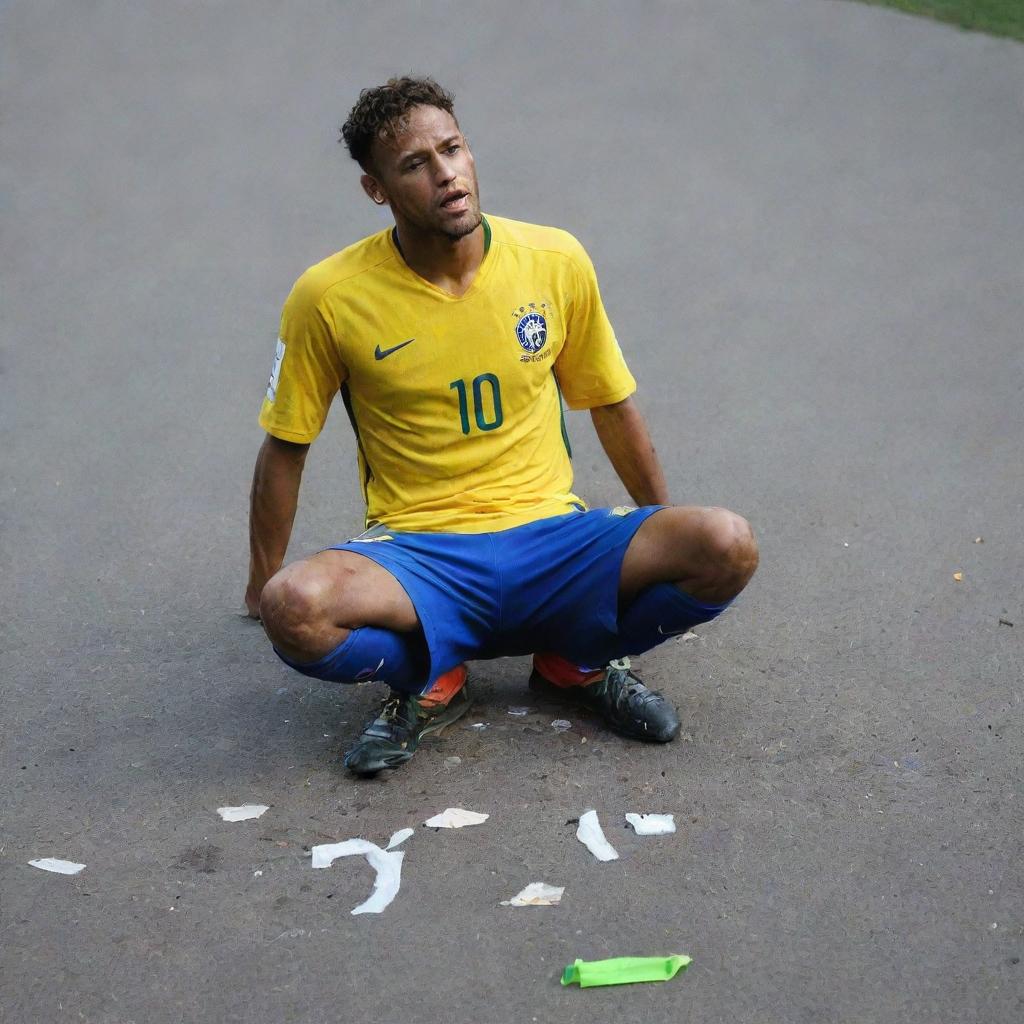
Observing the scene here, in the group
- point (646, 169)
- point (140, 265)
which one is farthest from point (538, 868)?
point (646, 169)

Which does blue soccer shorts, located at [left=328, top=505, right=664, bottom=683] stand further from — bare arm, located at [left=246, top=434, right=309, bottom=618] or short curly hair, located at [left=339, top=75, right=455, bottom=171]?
short curly hair, located at [left=339, top=75, right=455, bottom=171]

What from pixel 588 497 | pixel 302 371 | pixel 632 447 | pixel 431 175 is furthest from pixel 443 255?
pixel 588 497

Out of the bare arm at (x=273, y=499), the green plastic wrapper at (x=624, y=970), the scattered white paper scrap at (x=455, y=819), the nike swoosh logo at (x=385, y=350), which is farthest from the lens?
the bare arm at (x=273, y=499)

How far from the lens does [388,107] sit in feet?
12.1

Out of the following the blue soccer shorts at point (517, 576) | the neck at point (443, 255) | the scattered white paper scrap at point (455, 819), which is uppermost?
the neck at point (443, 255)

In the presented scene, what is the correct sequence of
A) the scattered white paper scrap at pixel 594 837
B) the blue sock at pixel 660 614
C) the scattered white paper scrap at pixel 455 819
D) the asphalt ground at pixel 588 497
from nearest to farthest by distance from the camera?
the asphalt ground at pixel 588 497 < the scattered white paper scrap at pixel 594 837 < the scattered white paper scrap at pixel 455 819 < the blue sock at pixel 660 614

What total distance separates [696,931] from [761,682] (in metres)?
1.13

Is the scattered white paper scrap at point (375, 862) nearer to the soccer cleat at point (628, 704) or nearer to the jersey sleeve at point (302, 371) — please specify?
the soccer cleat at point (628, 704)

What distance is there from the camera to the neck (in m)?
3.74

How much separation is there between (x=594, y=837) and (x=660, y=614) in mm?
587

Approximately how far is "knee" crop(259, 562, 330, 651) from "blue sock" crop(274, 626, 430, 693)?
3.3 inches

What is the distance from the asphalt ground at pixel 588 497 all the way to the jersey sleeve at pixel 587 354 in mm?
809

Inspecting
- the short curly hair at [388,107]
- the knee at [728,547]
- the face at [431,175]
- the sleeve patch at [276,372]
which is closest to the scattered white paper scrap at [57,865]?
the sleeve patch at [276,372]

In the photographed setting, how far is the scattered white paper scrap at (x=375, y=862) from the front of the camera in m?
3.21
